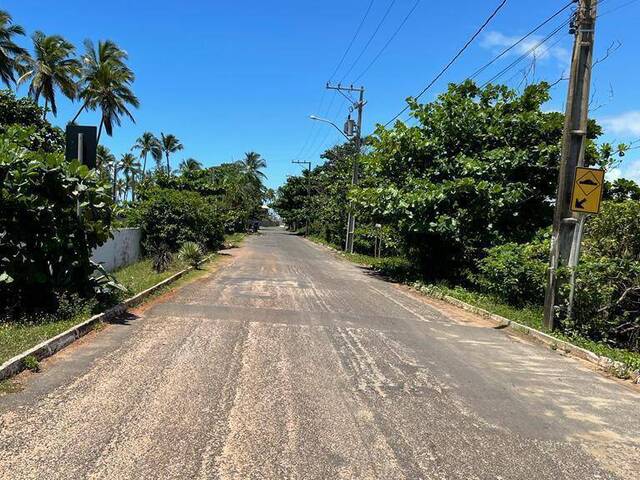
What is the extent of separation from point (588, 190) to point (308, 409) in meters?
7.44

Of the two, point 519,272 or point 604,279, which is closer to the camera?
point 604,279

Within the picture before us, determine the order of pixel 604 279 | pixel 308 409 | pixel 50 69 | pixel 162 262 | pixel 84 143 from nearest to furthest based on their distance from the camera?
pixel 308 409
pixel 84 143
pixel 604 279
pixel 162 262
pixel 50 69

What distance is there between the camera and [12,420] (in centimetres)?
473

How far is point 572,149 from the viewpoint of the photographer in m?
10.6

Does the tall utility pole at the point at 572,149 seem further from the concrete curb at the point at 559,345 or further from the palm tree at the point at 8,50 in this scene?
the palm tree at the point at 8,50

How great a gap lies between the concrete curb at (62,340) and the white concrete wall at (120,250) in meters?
4.76

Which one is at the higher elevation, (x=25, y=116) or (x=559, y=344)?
(x=25, y=116)

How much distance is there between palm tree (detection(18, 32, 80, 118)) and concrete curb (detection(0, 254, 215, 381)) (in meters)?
27.9

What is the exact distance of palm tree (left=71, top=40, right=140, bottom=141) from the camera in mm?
38062

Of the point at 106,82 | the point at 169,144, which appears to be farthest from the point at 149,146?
the point at 106,82

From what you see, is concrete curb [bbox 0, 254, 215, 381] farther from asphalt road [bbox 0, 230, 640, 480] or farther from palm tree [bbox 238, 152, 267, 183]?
palm tree [bbox 238, 152, 267, 183]

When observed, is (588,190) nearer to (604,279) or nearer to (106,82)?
(604,279)

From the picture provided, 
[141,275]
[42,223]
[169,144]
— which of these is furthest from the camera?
[169,144]

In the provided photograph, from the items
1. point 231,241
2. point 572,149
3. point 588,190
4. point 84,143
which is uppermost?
point 572,149
